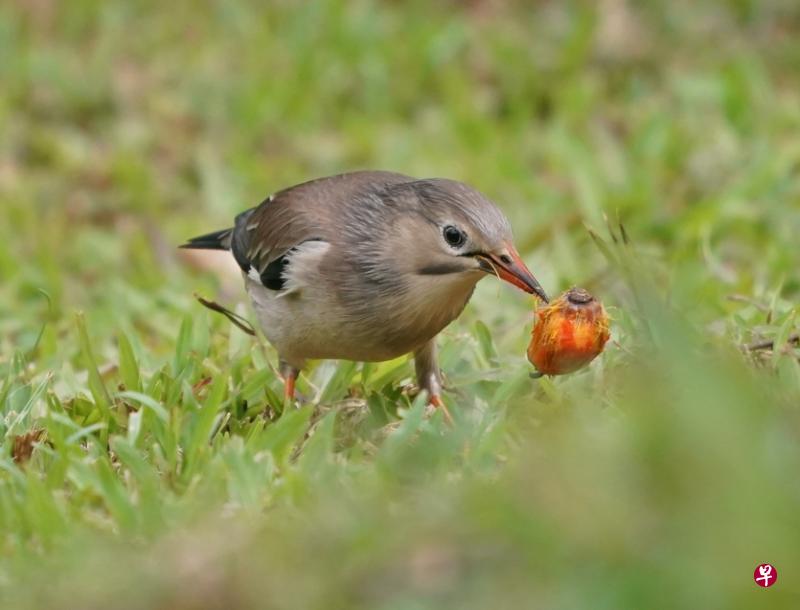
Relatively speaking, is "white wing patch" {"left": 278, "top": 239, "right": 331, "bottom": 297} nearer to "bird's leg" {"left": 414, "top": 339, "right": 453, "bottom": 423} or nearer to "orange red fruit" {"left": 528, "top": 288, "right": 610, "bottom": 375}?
"bird's leg" {"left": 414, "top": 339, "right": 453, "bottom": 423}

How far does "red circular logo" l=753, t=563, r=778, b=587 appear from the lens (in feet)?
7.73

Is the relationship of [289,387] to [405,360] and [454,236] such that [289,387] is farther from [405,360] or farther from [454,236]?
[454,236]

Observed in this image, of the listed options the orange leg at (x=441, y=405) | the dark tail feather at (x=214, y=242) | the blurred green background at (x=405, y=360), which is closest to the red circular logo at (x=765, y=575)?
the blurred green background at (x=405, y=360)

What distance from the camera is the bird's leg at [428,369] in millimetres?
4480

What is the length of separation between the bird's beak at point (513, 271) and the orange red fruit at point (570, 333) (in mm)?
67

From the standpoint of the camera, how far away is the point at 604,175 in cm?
745

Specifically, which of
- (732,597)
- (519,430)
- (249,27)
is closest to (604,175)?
(249,27)

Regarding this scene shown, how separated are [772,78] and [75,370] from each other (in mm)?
5324

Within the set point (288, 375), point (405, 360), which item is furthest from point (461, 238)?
point (288, 375)

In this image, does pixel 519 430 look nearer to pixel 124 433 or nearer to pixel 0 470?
pixel 124 433

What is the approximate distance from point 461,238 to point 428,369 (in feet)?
1.87

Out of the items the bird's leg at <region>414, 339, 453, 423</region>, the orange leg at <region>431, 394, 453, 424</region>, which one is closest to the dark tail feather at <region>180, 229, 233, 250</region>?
the bird's leg at <region>414, 339, 453, 423</region>

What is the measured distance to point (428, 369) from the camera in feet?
14.9

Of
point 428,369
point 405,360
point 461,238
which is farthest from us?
point 405,360
